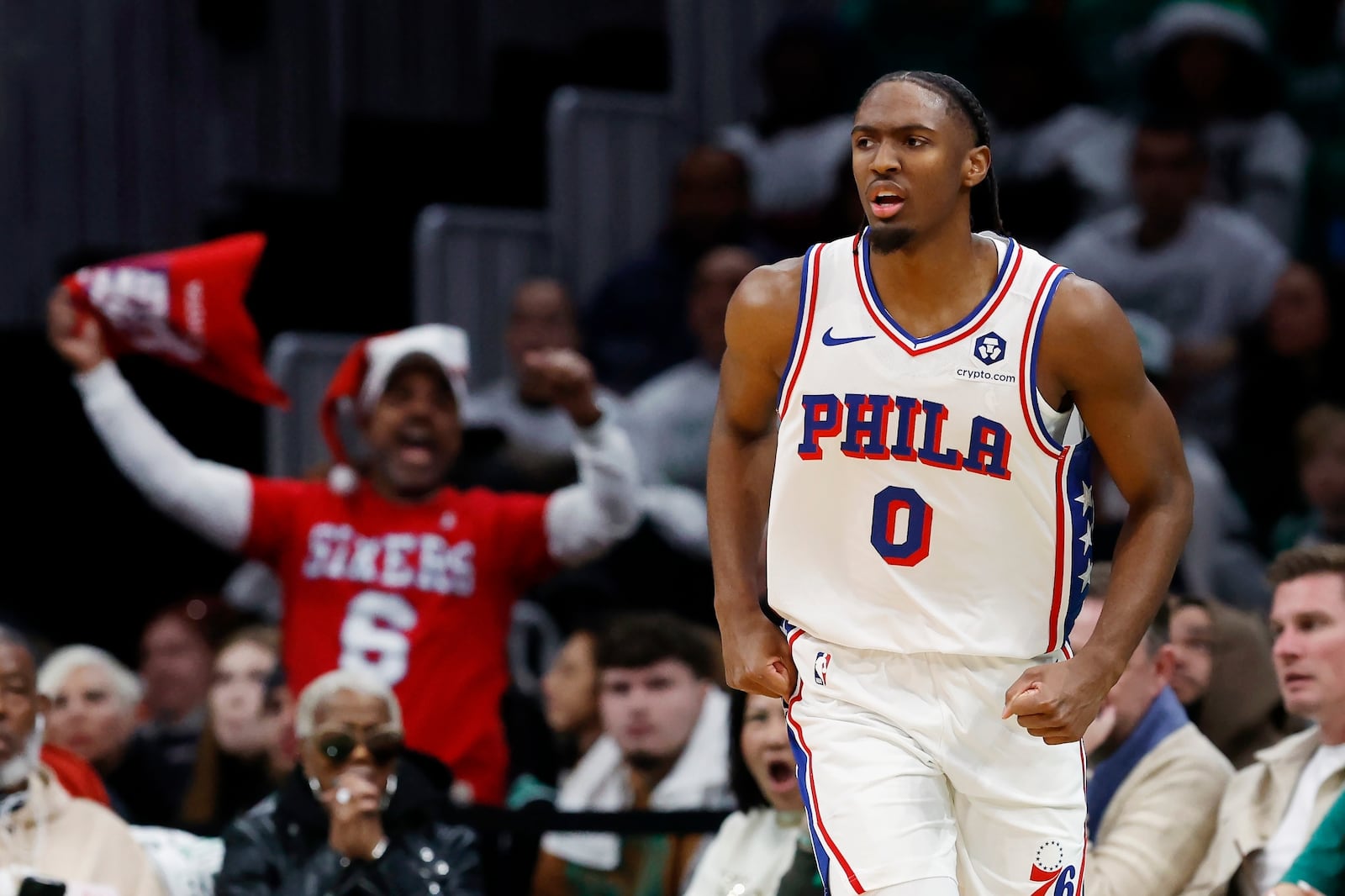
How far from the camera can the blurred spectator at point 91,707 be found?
6.39 metres

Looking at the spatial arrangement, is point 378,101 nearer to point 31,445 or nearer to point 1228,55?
point 31,445

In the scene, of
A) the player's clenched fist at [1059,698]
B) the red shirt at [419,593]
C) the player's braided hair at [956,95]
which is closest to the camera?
the player's clenched fist at [1059,698]

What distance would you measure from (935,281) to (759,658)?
0.69 metres

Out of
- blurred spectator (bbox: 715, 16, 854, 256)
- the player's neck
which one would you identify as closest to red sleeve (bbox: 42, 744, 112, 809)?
the player's neck

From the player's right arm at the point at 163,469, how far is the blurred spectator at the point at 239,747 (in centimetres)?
54

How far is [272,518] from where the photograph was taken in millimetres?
6156

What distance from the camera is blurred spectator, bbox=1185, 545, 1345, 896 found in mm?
4684

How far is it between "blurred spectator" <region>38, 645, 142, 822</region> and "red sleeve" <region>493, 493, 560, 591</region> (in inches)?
50.9

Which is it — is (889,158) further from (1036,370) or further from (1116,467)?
(1116,467)

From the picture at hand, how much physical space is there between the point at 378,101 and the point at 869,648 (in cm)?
735

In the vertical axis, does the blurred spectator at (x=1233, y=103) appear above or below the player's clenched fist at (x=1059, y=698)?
above

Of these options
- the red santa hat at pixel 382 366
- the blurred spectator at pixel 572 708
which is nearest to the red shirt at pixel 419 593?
the red santa hat at pixel 382 366

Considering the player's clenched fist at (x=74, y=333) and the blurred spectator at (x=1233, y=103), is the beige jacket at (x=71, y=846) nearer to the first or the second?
the player's clenched fist at (x=74, y=333)

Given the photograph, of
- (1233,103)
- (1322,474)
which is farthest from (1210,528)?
(1233,103)
